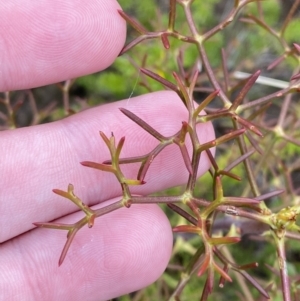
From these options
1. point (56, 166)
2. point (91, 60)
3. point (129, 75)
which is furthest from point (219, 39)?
point (56, 166)

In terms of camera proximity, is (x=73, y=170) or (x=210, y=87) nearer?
(x=73, y=170)

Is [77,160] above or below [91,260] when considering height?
above

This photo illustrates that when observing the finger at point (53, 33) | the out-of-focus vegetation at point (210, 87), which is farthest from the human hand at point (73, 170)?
the out-of-focus vegetation at point (210, 87)

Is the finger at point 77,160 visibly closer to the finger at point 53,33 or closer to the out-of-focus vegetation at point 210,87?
the finger at point 53,33

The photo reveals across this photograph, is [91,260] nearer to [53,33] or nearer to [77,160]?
[77,160]

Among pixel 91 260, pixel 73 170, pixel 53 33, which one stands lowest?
pixel 91 260

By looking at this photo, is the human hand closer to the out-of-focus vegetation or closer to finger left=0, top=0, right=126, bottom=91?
finger left=0, top=0, right=126, bottom=91

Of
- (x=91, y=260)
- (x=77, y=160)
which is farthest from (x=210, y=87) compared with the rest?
(x=91, y=260)
